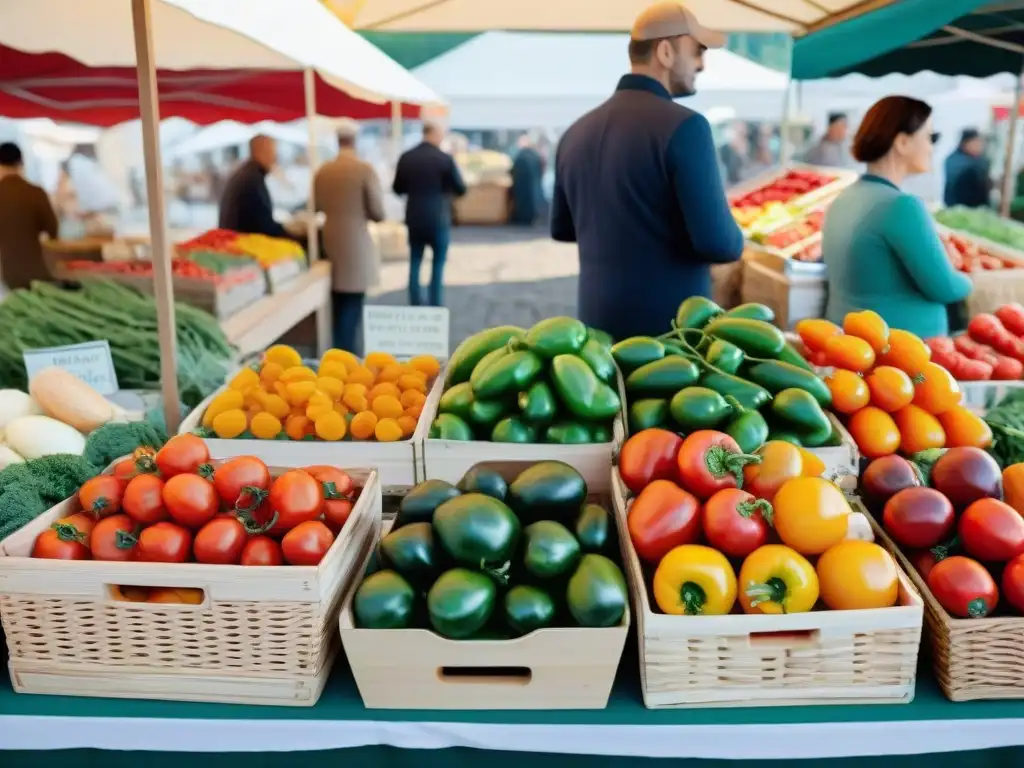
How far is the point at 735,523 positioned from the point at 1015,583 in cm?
46

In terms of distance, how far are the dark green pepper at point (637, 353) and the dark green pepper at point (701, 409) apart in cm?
27

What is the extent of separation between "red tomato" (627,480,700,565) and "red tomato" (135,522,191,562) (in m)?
0.80

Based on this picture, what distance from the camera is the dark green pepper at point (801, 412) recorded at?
1.90 m

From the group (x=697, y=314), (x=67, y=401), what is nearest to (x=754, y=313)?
(x=697, y=314)

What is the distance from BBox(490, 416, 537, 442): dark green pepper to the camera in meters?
1.97

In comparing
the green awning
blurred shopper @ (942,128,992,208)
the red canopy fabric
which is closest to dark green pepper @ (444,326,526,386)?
the green awning

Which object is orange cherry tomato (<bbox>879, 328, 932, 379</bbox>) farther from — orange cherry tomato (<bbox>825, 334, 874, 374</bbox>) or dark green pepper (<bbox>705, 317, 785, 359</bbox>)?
dark green pepper (<bbox>705, 317, 785, 359</bbox>)

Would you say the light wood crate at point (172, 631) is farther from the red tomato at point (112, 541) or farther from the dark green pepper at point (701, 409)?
the dark green pepper at point (701, 409)

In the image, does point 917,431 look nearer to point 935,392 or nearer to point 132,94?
point 935,392

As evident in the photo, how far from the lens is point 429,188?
7.71m

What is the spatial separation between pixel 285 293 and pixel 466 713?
4.43 metres

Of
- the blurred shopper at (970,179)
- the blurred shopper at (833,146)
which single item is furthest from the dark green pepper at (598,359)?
the blurred shopper at (970,179)

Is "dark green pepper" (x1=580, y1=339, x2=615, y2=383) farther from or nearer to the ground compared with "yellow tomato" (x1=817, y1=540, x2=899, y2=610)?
farther from the ground

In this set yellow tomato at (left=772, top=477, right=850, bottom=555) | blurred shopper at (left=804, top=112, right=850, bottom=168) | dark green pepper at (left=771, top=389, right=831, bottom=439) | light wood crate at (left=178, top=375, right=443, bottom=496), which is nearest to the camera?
yellow tomato at (left=772, top=477, right=850, bottom=555)
